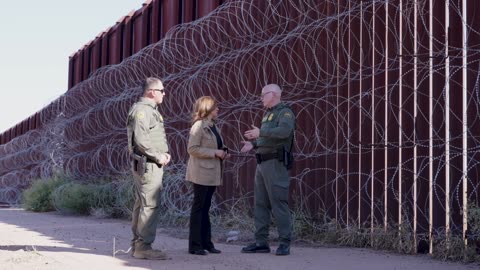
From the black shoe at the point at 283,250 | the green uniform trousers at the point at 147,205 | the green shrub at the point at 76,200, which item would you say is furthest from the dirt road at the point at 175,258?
the green shrub at the point at 76,200

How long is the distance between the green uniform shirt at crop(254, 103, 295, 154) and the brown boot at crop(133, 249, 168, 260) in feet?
4.10

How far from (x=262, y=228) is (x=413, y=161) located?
4.70 feet

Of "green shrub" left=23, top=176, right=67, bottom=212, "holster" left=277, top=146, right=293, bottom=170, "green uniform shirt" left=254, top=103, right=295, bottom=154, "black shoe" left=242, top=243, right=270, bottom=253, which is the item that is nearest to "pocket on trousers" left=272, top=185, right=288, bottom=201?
"holster" left=277, top=146, right=293, bottom=170

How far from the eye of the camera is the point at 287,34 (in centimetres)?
824

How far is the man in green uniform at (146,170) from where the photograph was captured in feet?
18.7

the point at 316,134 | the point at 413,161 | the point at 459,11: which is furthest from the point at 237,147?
the point at 459,11

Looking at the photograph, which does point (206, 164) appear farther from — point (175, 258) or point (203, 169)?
point (175, 258)

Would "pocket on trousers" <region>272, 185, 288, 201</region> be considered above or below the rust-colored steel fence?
below

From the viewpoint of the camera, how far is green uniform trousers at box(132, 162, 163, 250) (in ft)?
18.7

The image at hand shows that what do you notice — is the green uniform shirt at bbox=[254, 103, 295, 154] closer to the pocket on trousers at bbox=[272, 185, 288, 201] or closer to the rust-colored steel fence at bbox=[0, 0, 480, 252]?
the pocket on trousers at bbox=[272, 185, 288, 201]

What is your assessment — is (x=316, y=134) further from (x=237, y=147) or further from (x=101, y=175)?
(x=101, y=175)

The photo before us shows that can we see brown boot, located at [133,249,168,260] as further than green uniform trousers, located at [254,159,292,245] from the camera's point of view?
No

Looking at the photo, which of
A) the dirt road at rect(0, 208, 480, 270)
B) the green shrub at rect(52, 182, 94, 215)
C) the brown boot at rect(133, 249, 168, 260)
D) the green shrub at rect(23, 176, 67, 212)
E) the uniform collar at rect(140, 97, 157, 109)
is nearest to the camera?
the dirt road at rect(0, 208, 480, 270)

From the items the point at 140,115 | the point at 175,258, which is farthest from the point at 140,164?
the point at 175,258
